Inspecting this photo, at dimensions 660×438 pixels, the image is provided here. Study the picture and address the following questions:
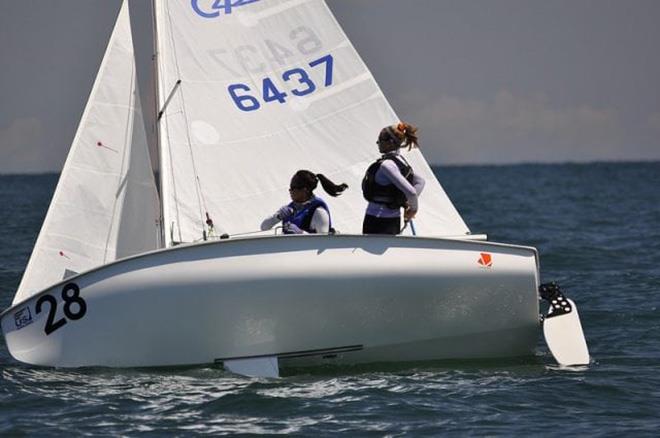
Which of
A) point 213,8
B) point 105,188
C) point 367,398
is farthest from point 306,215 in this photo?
point 213,8

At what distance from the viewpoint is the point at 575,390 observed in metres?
8.40

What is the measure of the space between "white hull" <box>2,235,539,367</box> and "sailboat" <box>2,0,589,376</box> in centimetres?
1

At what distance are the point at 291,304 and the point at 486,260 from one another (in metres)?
1.31

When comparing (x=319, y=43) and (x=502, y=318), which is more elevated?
(x=319, y=43)

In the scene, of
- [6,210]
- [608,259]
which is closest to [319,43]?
[608,259]

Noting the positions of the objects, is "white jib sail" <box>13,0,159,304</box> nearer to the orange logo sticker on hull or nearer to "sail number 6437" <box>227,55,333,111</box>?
"sail number 6437" <box>227,55,333,111</box>

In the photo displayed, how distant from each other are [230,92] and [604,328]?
12.2 feet

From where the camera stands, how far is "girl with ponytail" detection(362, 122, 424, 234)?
877 cm

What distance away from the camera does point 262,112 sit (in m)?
10.0

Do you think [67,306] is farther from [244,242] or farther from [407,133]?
[407,133]

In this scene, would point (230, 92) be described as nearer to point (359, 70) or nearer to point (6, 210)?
point (359, 70)

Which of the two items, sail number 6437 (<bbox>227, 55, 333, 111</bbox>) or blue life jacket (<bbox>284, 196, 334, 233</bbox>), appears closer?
blue life jacket (<bbox>284, 196, 334, 233</bbox>)

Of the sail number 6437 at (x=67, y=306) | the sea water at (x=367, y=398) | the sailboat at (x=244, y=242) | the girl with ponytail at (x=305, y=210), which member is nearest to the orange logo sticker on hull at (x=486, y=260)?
the sailboat at (x=244, y=242)

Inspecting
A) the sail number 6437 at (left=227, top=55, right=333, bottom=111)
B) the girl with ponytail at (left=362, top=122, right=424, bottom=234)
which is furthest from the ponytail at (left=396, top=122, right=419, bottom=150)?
the sail number 6437 at (left=227, top=55, right=333, bottom=111)
